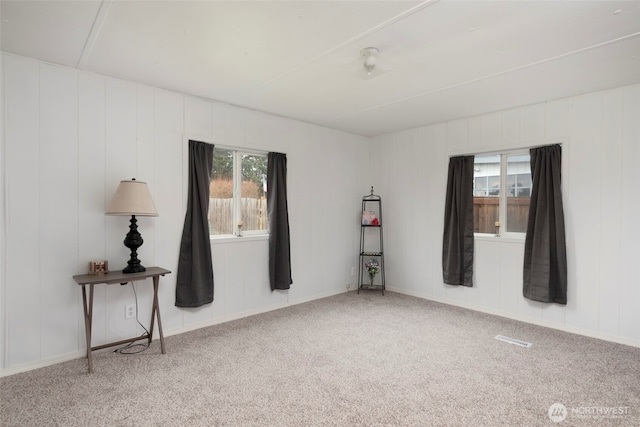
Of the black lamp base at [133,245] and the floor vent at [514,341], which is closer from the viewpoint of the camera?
the black lamp base at [133,245]

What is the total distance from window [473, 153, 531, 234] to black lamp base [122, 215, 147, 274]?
3.82 metres

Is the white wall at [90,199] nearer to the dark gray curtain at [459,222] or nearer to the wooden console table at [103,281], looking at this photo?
the wooden console table at [103,281]

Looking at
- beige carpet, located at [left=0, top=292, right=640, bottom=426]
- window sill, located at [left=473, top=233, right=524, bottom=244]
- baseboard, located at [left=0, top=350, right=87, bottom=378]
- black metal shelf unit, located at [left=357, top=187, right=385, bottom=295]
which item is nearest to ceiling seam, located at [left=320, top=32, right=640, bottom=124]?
black metal shelf unit, located at [left=357, top=187, right=385, bottom=295]

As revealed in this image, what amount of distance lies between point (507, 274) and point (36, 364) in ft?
15.2

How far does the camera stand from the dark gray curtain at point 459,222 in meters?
4.30

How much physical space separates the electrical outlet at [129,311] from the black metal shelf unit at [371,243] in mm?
3090

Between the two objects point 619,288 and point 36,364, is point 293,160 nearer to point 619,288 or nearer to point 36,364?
point 36,364

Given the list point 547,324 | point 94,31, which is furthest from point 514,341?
point 94,31

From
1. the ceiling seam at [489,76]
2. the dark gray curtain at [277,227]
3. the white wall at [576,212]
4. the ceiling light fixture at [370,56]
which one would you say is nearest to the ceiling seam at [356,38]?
the ceiling light fixture at [370,56]

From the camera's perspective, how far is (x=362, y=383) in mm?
2465

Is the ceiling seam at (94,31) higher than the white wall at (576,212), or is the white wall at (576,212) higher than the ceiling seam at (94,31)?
the ceiling seam at (94,31)

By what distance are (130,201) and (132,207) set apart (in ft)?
0.18

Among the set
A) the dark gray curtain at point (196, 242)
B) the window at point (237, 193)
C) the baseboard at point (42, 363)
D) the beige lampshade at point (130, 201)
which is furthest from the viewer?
the window at point (237, 193)

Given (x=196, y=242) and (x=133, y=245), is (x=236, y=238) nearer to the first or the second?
(x=196, y=242)
